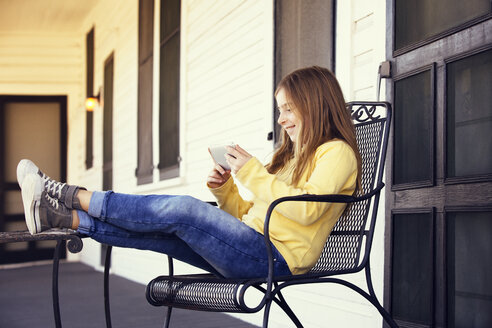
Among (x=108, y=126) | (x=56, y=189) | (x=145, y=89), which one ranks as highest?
(x=145, y=89)

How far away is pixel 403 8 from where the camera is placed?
268 centimetres

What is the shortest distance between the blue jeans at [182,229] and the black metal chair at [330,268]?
72 millimetres

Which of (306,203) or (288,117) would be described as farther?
(288,117)

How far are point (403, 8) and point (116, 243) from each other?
149 centimetres

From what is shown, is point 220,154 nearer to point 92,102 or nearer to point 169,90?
point 169,90

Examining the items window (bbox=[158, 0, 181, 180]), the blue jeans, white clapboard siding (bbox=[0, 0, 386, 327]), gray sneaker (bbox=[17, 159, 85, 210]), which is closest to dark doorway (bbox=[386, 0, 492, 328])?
white clapboard siding (bbox=[0, 0, 386, 327])

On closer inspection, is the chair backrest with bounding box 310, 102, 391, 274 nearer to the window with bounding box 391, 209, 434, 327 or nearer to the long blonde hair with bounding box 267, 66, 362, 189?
the long blonde hair with bounding box 267, 66, 362, 189

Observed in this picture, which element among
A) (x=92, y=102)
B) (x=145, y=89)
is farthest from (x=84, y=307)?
(x=92, y=102)

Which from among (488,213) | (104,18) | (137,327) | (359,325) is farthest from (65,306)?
(104,18)

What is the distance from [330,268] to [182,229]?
2.08 feet

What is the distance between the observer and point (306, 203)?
2.00 meters

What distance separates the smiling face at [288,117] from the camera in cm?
224

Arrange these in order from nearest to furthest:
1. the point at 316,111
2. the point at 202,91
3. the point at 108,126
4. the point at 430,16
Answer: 1. the point at 316,111
2. the point at 430,16
3. the point at 202,91
4. the point at 108,126

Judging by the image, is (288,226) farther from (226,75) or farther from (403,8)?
(226,75)
